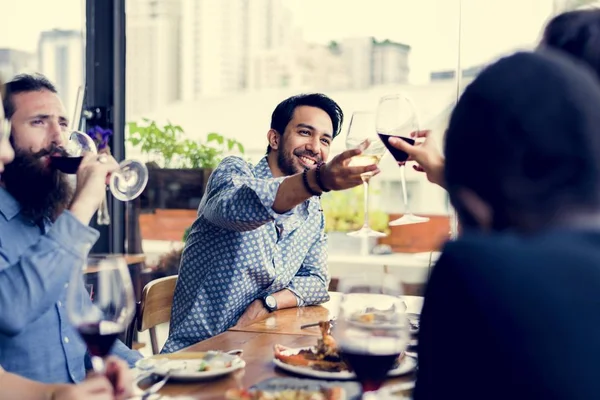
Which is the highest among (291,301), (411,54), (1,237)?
(411,54)

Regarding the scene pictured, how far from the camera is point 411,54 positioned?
3.76 meters

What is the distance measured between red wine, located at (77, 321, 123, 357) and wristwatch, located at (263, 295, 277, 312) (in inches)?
46.8

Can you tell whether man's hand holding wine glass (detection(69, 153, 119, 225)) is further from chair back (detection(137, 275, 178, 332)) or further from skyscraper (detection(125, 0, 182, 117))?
skyscraper (detection(125, 0, 182, 117))

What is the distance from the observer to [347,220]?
3.89 m

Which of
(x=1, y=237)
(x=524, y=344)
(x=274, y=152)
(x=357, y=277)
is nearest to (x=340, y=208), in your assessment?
(x=274, y=152)

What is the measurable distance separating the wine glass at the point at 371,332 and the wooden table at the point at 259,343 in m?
0.10

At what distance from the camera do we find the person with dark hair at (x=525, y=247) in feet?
2.06

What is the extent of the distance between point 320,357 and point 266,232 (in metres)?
0.95

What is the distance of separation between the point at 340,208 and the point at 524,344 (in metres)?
3.26

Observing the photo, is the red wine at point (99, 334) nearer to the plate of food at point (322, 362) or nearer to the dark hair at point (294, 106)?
the plate of food at point (322, 362)

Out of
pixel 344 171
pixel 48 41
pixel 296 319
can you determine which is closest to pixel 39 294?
pixel 344 171

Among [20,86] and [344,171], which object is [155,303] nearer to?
[20,86]

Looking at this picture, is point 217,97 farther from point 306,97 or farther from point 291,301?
point 291,301

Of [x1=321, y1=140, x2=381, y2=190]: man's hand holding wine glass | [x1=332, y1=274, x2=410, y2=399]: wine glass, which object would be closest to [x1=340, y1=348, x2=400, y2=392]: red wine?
[x1=332, y1=274, x2=410, y2=399]: wine glass
